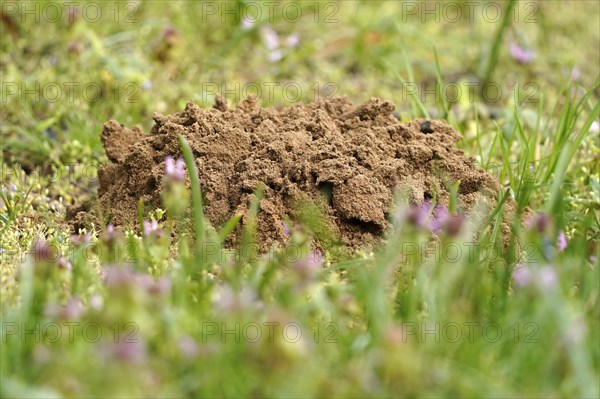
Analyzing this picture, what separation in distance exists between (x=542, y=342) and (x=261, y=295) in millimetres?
863

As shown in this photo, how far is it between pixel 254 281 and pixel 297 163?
79cm

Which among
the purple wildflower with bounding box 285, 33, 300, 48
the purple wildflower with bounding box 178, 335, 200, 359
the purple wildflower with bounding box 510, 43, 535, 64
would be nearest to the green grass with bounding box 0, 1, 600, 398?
the purple wildflower with bounding box 178, 335, 200, 359

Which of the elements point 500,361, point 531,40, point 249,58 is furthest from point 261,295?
point 531,40

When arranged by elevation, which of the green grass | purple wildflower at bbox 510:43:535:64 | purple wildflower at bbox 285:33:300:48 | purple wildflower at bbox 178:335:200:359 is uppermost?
purple wildflower at bbox 510:43:535:64

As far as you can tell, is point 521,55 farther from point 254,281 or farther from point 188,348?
point 188,348

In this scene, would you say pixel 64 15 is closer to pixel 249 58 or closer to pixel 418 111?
pixel 249 58

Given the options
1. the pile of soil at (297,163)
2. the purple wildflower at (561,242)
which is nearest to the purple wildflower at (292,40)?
the pile of soil at (297,163)

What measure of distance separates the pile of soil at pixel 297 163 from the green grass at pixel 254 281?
0.31 feet

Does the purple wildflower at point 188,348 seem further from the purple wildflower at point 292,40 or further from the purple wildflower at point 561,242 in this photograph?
the purple wildflower at point 292,40

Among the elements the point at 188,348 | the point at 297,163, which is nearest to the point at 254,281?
the point at 188,348

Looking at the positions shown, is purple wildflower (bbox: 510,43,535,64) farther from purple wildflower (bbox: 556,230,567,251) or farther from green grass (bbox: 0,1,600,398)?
purple wildflower (bbox: 556,230,567,251)

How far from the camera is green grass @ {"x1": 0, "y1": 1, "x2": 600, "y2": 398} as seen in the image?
6.91 ft

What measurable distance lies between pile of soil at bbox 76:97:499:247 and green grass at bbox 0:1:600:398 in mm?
95

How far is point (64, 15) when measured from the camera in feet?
18.7
